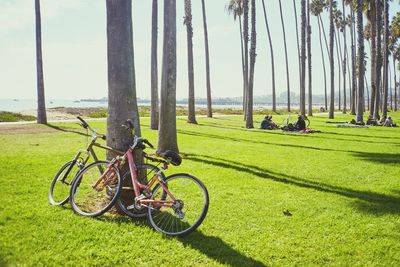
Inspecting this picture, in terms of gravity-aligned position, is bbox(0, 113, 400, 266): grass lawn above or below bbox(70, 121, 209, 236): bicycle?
below

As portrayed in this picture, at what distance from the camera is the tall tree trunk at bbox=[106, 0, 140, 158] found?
Answer: 669cm

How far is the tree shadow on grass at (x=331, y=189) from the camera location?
7492mm

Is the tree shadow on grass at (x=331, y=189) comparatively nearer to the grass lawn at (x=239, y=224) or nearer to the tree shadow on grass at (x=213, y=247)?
the grass lawn at (x=239, y=224)

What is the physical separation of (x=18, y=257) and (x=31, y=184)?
4.05m

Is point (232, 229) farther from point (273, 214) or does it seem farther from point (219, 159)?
point (219, 159)

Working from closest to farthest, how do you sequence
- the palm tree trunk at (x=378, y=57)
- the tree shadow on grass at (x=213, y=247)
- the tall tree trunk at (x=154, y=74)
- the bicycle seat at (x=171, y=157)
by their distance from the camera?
the tree shadow on grass at (x=213, y=247) → the bicycle seat at (x=171, y=157) → the tall tree trunk at (x=154, y=74) → the palm tree trunk at (x=378, y=57)

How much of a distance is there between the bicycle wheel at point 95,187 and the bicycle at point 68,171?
20 centimetres

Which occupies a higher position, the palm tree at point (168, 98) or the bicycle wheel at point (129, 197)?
the palm tree at point (168, 98)

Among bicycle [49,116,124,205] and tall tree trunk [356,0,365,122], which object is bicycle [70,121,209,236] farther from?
tall tree trunk [356,0,365,122]

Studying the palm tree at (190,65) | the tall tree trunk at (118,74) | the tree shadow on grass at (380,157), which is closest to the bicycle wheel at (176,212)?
the tall tree trunk at (118,74)

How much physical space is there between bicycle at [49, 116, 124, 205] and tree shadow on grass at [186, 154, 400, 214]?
512cm

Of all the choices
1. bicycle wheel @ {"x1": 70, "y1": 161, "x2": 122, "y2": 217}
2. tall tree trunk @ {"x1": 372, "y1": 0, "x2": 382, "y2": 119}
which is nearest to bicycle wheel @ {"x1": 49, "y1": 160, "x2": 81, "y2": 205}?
bicycle wheel @ {"x1": 70, "y1": 161, "x2": 122, "y2": 217}

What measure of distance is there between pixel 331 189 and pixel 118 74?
5.85m

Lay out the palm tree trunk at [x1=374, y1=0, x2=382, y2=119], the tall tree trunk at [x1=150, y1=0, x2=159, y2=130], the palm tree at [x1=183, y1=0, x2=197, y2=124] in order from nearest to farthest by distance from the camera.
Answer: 1. the tall tree trunk at [x1=150, y1=0, x2=159, y2=130]
2. the palm tree at [x1=183, y1=0, x2=197, y2=124]
3. the palm tree trunk at [x1=374, y1=0, x2=382, y2=119]
